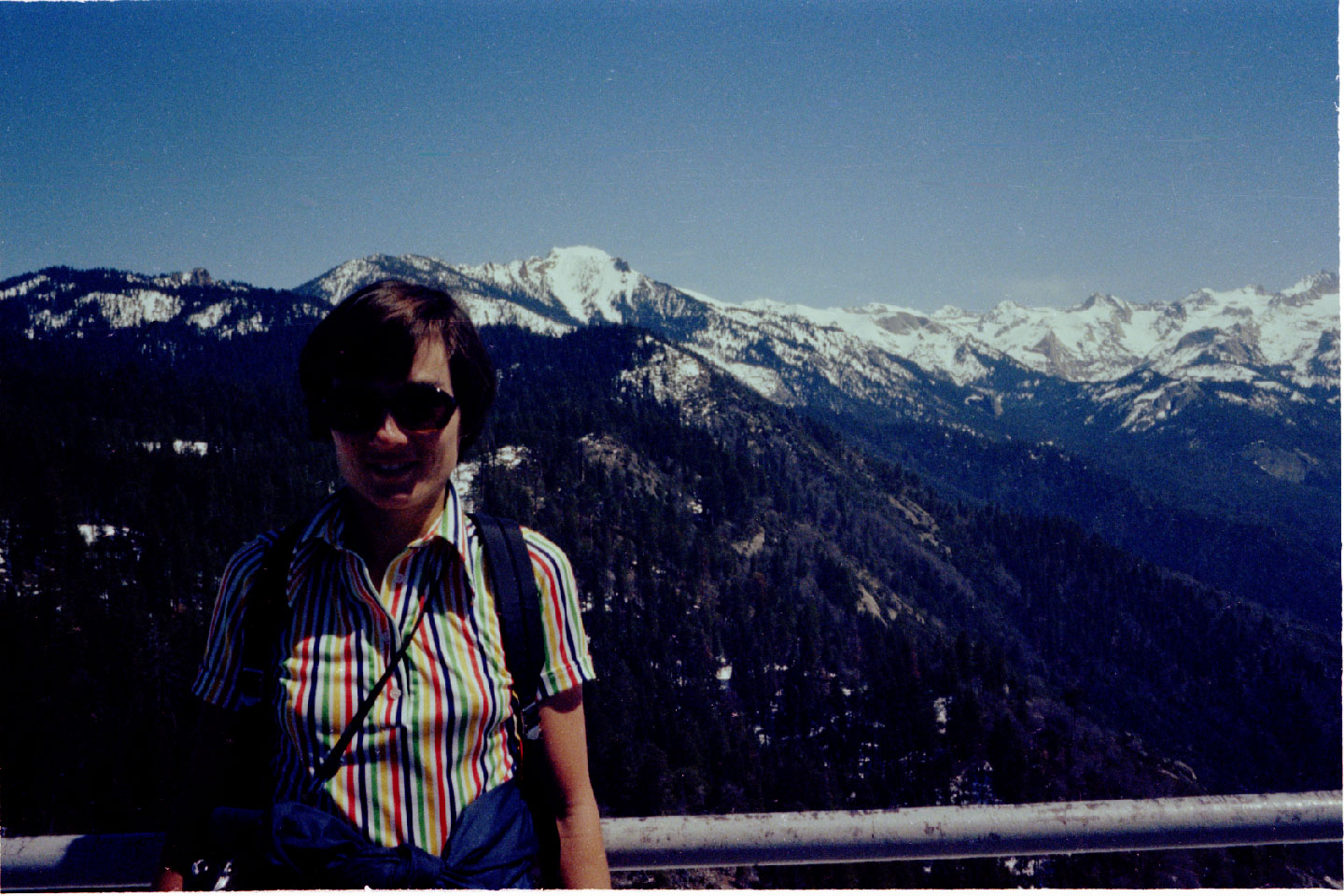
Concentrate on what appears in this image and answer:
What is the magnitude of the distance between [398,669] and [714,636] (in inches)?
4939

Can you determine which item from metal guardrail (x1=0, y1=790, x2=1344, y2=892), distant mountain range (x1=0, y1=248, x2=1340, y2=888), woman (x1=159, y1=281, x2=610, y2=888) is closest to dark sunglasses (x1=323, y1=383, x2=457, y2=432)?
woman (x1=159, y1=281, x2=610, y2=888)

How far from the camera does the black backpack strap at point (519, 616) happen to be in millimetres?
2947

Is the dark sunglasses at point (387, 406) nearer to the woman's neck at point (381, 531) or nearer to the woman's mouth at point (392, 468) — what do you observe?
the woman's mouth at point (392, 468)

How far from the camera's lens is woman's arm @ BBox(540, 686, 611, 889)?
10.1 feet

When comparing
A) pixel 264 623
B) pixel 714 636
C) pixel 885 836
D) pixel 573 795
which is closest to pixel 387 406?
pixel 264 623

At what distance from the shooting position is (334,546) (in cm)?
296

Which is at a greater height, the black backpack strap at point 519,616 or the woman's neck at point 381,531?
the woman's neck at point 381,531

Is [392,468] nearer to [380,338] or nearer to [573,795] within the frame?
[380,338]

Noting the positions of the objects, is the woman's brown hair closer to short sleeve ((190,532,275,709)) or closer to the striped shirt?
the striped shirt

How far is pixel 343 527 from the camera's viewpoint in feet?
10.1

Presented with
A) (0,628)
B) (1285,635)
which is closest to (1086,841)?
(0,628)

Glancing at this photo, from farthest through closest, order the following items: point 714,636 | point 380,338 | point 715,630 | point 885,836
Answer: point 715,630
point 714,636
point 885,836
point 380,338

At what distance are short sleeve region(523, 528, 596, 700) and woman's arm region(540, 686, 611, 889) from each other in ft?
0.22

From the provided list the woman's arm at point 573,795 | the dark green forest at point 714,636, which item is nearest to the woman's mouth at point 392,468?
the woman's arm at point 573,795
